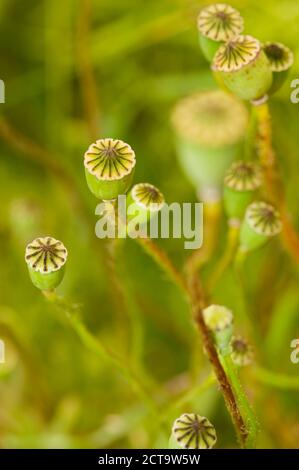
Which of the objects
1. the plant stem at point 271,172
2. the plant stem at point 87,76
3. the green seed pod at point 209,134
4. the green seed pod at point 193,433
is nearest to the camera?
the green seed pod at point 193,433

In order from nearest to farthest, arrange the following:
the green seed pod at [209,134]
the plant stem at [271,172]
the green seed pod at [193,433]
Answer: the green seed pod at [193,433], the plant stem at [271,172], the green seed pod at [209,134]

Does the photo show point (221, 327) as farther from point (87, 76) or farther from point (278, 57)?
point (87, 76)

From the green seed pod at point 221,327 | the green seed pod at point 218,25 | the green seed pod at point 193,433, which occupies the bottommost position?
the green seed pod at point 193,433

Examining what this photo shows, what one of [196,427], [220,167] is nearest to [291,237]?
[220,167]

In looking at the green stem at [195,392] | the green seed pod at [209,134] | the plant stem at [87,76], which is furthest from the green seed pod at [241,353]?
the plant stem at [87,76]

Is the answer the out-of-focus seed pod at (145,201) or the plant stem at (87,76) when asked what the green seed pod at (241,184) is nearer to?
the out-of-focus seed pod at (145,201)
